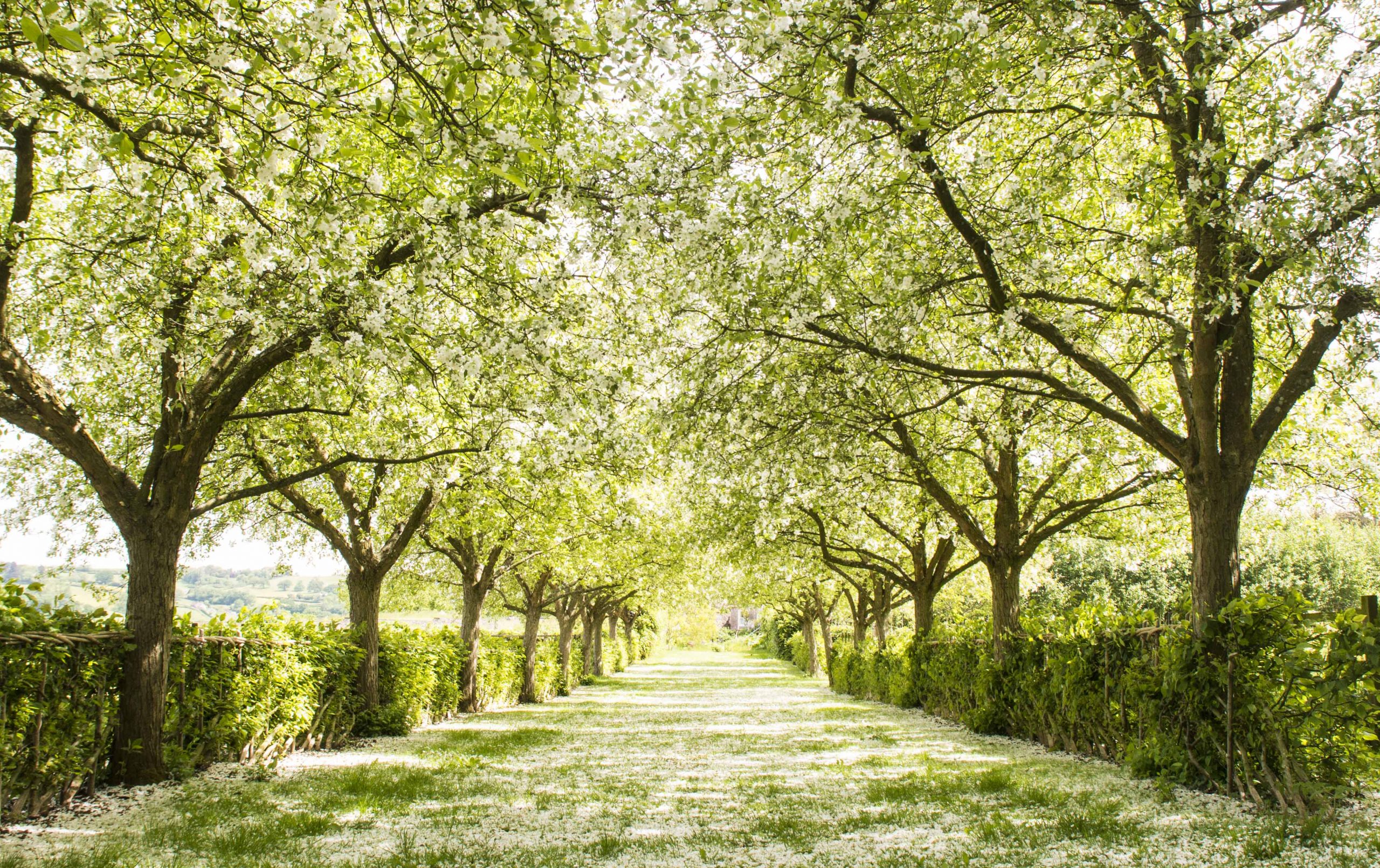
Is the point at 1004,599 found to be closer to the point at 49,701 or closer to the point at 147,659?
the point at 147,659

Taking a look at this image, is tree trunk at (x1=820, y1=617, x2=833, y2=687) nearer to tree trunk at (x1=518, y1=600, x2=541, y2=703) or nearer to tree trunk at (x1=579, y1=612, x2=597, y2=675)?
tree trunk at (x1=579, y1=612, x2=597, y2=675)

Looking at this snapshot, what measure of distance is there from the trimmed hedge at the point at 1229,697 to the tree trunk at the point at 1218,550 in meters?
0.44

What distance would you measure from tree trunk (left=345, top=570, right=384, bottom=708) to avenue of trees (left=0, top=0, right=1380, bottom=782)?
314cm

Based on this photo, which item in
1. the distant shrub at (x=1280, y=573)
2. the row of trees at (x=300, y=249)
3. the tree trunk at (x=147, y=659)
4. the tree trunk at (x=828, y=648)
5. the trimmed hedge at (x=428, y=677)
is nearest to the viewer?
the row of trees at (x=300, y=249)

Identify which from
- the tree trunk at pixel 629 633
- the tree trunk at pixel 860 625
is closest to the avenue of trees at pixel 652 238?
the tree trunk at pixel 860 625

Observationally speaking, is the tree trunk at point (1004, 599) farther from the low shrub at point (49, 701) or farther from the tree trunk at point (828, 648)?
the tree trunk at point (828, 648)

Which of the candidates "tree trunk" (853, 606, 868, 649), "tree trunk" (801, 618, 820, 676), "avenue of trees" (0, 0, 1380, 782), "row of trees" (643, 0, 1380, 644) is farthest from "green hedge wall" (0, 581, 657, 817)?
"tree trunk" (801, 618, 820, 676)

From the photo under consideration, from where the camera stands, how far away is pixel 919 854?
5941 millimetres

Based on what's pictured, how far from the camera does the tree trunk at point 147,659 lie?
28.7 ft

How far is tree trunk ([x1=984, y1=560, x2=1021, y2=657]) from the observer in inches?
582

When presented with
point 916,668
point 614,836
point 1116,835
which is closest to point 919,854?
point 1116,835

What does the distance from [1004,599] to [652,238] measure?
35.8 ft

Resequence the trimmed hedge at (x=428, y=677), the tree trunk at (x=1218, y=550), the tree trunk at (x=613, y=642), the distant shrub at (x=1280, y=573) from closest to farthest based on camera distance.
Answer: the tree trunk at (x=1218, y=550), the trimmed hedge at (x=428, y=677), the tree trunk at (x=613, y=642), the distant shrub at (x=1280, y=573)

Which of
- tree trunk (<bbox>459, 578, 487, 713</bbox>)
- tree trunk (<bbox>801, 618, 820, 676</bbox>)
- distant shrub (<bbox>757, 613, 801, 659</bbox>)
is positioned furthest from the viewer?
distant shrub (<bbox>757, 613, 801, 659</bbox>)
